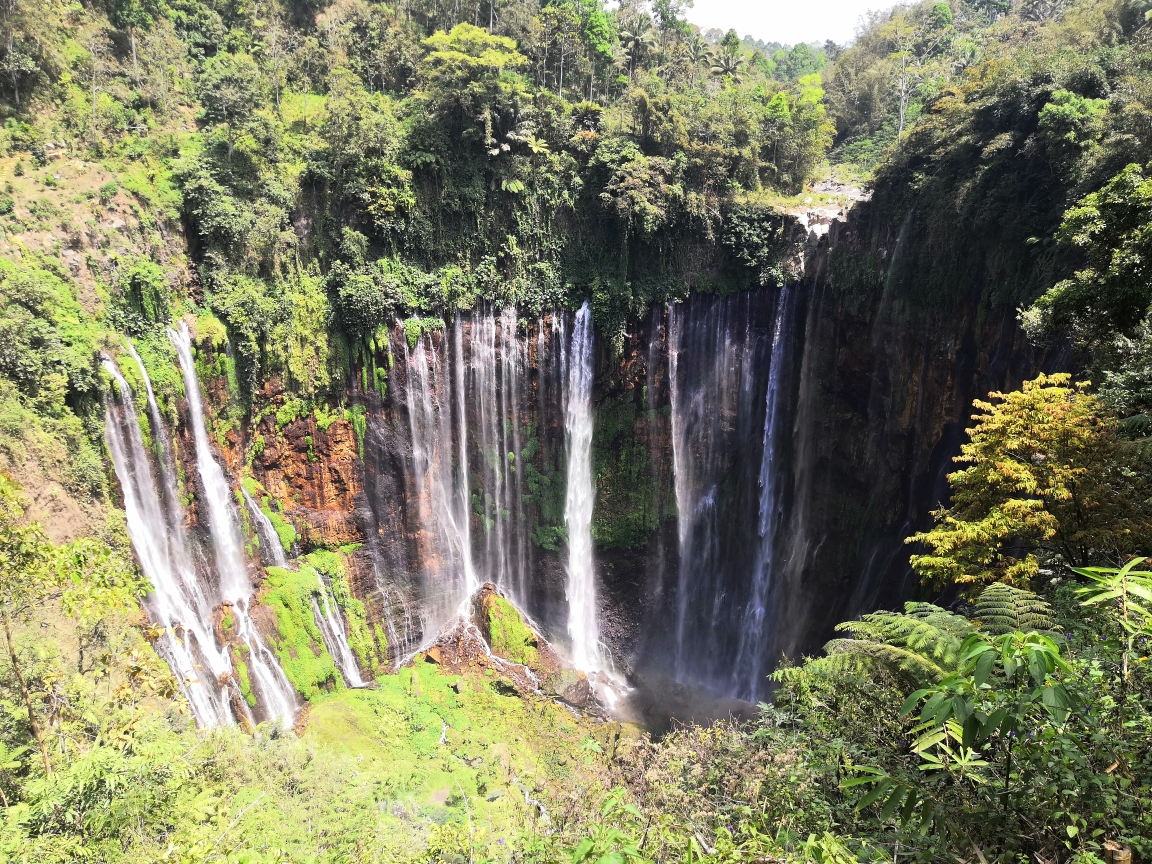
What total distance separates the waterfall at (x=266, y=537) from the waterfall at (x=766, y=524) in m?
14.7

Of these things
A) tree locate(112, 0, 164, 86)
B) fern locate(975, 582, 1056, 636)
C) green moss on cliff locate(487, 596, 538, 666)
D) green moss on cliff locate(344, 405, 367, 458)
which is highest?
tree locate(112, 0, 164, 86)

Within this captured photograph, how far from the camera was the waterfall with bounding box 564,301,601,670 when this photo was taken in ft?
69.5

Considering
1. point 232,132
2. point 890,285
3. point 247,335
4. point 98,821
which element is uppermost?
point 232,132

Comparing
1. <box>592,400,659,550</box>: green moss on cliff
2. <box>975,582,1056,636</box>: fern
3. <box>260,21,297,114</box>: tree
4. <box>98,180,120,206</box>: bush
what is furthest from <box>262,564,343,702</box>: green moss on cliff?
<box>975,582,1056,636</box>: fern

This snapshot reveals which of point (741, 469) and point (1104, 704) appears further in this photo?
point (741, 469)

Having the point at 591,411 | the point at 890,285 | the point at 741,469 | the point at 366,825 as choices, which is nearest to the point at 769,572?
the point at 741,469

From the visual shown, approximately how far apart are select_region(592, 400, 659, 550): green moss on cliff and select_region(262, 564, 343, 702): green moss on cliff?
9.35 m

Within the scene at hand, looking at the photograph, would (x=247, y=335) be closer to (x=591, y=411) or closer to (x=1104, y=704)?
(x=591, y=411)

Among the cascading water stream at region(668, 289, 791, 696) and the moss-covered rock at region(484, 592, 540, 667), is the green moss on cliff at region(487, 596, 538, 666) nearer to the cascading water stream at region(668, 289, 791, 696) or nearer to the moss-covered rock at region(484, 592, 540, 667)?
the moss-covered rock at region(484, 592, 540, 667)

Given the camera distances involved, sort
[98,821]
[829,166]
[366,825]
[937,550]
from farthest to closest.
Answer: [829,166]
[366,825]
[937,550]
[98,821]

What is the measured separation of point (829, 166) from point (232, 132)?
23.2 m

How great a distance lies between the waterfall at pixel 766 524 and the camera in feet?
67.6

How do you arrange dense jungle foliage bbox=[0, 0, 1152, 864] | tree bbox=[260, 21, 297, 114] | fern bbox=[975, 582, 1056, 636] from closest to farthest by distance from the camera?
dense jungle foliage bbox=[0, 0, 1152, 864]
fern bbox=[975, 582, 1056, 636]
tree bbox=[260, 21, 297, 114]

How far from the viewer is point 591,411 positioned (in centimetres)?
2153
